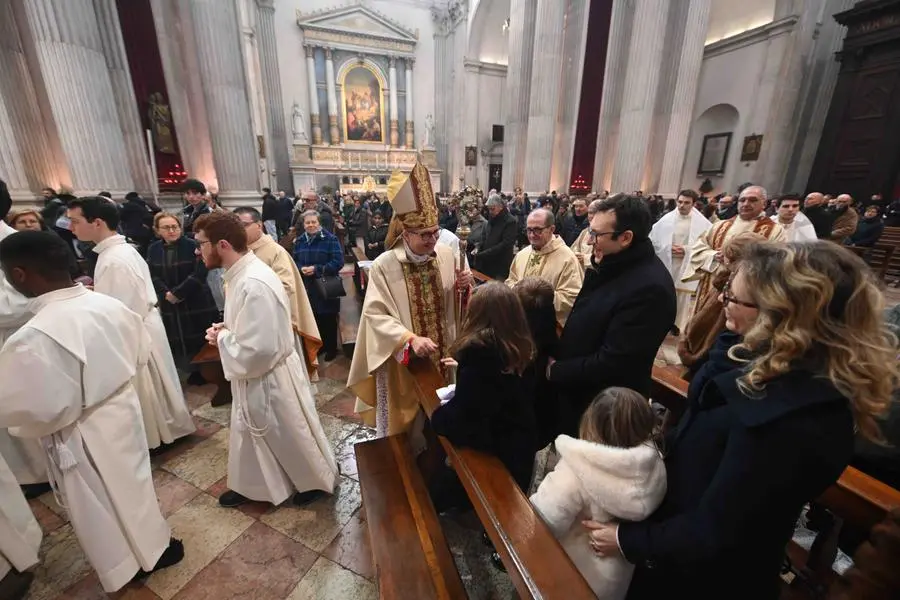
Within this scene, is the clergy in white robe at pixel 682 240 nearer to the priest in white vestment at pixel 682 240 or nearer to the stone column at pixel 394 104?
the priest in white vestment at pixel 682 240

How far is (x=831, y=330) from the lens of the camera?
88cm

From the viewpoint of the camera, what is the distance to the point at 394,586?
1.45 m

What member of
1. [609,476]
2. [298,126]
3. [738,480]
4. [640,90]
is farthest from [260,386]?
[298,126]

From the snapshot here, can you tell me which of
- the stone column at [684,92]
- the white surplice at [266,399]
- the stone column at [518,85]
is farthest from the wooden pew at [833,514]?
the stone column at [518,85]

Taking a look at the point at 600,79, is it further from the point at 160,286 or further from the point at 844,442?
the point at 844,442

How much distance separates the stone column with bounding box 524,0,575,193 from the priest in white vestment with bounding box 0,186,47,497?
12.1 m

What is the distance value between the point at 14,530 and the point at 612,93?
15283 mm

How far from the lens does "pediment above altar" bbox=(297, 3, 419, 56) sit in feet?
63.2

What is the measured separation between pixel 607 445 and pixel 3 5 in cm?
952

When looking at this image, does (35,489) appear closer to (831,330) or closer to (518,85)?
(831,330)

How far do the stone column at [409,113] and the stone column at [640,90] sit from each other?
13291mm

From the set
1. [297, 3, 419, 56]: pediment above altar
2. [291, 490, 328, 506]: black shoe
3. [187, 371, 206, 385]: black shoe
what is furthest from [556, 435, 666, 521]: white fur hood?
[297, 3, 419, 56]: pediment above altar

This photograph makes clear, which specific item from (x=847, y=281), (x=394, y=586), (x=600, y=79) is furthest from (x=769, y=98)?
(x=394, y=586)

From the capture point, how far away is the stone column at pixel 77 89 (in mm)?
5566
